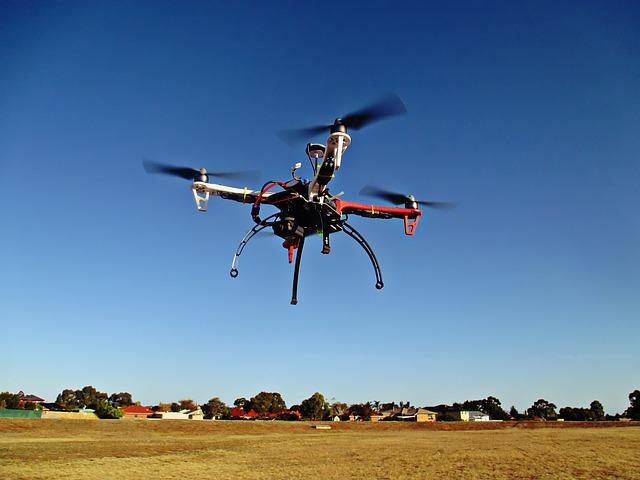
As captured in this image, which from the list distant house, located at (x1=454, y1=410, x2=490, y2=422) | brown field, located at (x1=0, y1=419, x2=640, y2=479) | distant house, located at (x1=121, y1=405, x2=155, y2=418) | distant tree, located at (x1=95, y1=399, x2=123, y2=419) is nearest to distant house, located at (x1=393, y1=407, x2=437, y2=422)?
distant house, located at (x1=454, y1=410, x2=490, y2=422)

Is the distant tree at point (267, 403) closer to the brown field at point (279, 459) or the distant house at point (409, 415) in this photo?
the distant house at point (409, 415)

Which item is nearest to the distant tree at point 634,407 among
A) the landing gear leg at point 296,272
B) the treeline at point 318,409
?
the treeline at point 318,409

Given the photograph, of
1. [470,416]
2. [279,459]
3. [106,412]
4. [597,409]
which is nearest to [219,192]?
[279,459]

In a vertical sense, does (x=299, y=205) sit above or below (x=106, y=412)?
above

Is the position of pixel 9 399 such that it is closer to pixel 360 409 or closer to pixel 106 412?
pixel 106 412

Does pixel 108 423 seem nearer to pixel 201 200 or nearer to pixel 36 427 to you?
pixel 36 427

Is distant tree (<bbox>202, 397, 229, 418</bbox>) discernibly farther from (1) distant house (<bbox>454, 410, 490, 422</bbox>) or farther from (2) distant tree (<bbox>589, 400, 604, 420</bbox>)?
(2) distant tree (<bbox>589, 400, 604, 420</bbox>)

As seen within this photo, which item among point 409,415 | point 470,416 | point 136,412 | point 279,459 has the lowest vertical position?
point 409,415
